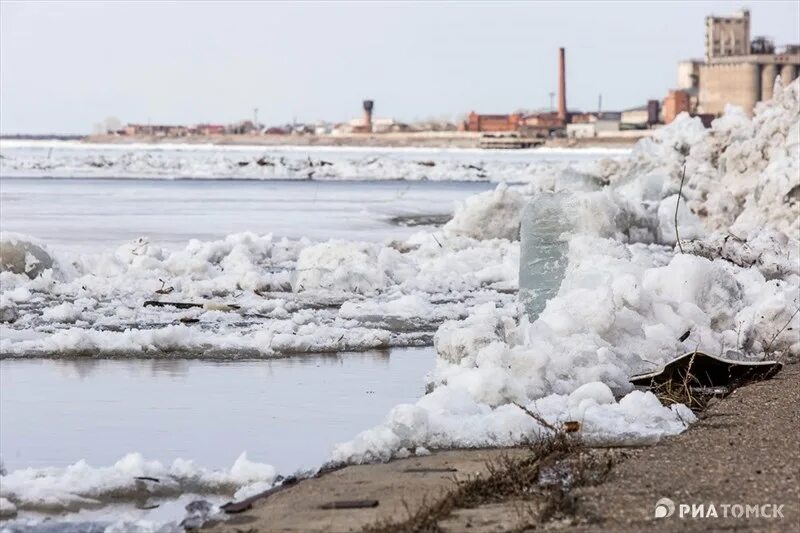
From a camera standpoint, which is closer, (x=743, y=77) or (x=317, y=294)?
(x=317, y=294)

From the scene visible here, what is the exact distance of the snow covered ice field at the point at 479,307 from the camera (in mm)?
6426

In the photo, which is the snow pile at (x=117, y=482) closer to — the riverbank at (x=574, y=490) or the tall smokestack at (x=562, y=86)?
the riverbank at (x=574, y=490)

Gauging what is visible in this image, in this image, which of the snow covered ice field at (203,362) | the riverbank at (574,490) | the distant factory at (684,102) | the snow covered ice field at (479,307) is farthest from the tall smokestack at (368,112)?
the riverbank at (574,490)

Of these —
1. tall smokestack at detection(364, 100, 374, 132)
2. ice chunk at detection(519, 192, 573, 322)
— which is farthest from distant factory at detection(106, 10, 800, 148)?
ice chunk at detection(519, 192, 573, 322)

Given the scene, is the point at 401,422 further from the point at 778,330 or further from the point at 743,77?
the point at 743,77

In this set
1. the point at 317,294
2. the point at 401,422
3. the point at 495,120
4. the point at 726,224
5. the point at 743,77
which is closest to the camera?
the point at 401,422

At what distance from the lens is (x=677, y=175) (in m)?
23.3

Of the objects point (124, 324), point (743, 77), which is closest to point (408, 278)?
point (124, 324)

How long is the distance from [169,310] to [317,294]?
179 cm

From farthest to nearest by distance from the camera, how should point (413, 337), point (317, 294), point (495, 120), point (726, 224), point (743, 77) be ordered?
point (495, 120), point (743, 77), point (726, 224), point (317, 294), point (413, 337)

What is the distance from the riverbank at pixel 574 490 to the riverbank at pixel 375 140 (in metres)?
123

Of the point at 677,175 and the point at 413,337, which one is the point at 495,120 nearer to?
the point at 677,175

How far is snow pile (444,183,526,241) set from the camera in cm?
1877

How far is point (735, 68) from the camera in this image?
12600 centimetres
